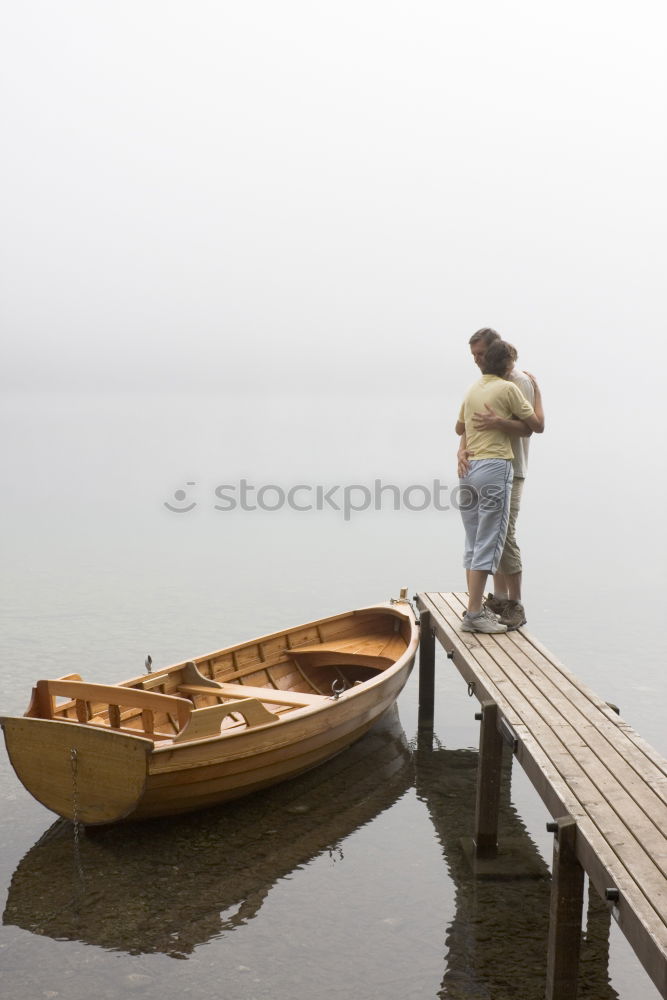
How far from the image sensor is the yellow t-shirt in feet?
27.0

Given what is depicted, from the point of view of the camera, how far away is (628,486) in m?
47.4

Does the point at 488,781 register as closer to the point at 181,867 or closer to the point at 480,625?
the point at 480,625

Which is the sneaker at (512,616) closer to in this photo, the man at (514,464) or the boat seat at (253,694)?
the man at (514,464)

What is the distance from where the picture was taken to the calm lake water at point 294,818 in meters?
6.02

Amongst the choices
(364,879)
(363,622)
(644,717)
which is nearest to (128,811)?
(364,879)

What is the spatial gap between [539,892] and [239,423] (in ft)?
325

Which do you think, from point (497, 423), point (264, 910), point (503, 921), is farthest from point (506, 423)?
point (264, 910)

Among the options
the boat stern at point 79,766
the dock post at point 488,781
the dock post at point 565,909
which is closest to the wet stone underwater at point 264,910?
the dock post at point 488,781

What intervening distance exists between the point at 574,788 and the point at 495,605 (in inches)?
150

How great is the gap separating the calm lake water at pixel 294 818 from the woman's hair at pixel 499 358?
369 cm

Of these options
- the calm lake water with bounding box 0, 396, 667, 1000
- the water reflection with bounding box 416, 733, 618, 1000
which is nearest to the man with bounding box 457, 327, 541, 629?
the calm lake water with bounding box 0, 396, 667, 1000

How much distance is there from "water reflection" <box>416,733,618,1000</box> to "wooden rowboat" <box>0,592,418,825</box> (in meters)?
1.30

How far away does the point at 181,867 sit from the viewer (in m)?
7.14

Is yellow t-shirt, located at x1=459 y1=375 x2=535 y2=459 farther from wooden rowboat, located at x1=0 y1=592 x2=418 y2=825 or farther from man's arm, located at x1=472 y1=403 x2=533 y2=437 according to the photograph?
wooden rowboat, located at x1=0 y1=592 x2=418 y2=825
